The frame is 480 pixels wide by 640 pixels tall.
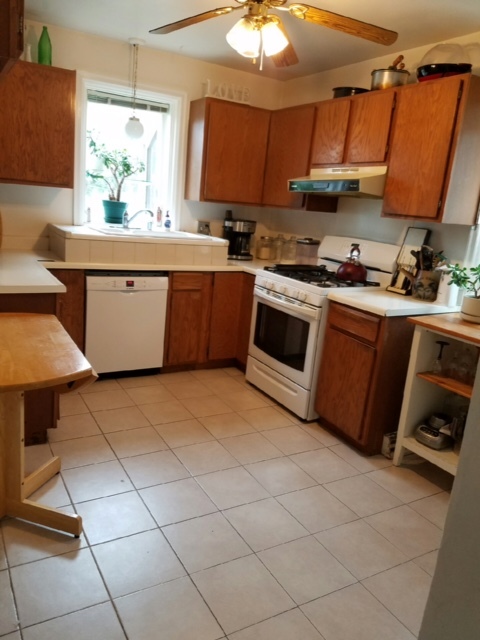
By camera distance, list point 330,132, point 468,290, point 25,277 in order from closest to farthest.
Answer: point 25,277 < point 468,290 < point 330,132

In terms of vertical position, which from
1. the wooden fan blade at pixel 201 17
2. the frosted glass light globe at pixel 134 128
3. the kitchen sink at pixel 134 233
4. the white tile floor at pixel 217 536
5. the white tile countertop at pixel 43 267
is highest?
the wooden fan blade at pixel 201 17

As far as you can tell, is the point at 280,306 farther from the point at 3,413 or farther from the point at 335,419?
the point at 3,413

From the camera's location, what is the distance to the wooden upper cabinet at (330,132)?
10.6 feet

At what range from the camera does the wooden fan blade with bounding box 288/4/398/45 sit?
6.70ft

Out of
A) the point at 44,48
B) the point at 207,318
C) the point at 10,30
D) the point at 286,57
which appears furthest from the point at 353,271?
the point at 44,48

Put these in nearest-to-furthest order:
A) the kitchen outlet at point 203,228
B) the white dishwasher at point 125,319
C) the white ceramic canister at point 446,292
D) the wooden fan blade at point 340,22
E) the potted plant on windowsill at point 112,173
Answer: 1. the wooden fan blade at point 340,22
2. the white ceramic canister at point 446,292
3. the white dishwasher at point 125,319
4. the potted plant on windowsill at point 112,173
5. the kitchen outlet at point 203,228

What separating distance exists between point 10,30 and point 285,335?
90.8 inches

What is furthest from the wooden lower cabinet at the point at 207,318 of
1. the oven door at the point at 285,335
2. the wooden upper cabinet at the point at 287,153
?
the wooden upper cabinet at the point at 287,153

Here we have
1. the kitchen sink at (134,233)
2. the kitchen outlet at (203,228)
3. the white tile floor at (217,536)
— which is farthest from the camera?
the kitchen outlet at (203,228)

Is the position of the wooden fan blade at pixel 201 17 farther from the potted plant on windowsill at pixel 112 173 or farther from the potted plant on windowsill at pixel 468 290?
the potted plant on windowsill at pixel 468 290

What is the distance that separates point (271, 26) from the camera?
7.04ft

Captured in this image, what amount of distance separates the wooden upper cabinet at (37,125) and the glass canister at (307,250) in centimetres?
188

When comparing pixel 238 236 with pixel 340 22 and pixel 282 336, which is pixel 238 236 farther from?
pixel 340 22

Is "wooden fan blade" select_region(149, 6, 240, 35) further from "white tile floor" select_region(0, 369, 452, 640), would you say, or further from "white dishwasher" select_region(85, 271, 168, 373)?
"white tile floor" select_region(0, 369, 452, 640)
